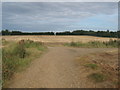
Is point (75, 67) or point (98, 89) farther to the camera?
point (75, 67)

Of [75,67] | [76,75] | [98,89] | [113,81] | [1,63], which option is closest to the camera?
[98,89]

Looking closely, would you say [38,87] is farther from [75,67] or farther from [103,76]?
[75,67]

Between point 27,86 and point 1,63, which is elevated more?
point 1,63

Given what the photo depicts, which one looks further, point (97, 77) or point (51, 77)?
point (51, 77)

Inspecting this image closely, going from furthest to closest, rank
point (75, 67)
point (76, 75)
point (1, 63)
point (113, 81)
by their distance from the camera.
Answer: point (75, 67) → point (1, 63) → point (76, 75) → point (113, 81)

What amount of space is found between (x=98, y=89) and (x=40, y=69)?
11.5 feet

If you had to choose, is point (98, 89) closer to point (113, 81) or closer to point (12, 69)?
point (113, 81)

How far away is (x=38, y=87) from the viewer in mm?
6770

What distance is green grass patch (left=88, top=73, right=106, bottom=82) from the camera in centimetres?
700

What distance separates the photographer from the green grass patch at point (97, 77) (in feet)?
23.0

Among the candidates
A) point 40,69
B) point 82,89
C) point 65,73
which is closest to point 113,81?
point 82,89

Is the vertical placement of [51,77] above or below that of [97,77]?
below

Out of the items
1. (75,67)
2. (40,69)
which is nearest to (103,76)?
(75,67)

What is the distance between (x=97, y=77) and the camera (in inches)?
285
